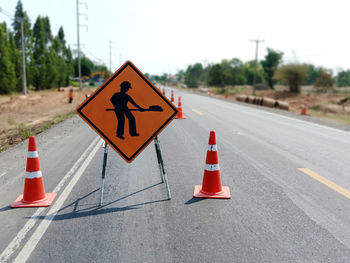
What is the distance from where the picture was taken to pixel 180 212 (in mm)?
4137

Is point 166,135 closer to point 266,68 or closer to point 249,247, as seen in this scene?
point 249,247

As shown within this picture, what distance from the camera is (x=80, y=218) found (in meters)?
3.95

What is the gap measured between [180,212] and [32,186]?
2.10m

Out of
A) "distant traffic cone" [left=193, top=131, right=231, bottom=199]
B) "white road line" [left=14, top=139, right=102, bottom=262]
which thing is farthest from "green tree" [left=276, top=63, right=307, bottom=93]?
"white road line" [left=14, top=139, right=102, bottom=262]

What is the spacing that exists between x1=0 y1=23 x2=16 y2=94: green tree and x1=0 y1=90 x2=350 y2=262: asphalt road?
2812cm

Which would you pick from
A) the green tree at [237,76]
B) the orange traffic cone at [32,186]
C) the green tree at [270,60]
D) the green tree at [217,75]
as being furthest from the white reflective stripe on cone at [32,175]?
the green tree at [237,76]

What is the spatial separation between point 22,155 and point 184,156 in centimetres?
370

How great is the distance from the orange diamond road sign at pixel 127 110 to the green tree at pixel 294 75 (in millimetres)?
46066

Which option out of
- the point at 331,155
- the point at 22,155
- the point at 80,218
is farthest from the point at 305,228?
the point at 22,155

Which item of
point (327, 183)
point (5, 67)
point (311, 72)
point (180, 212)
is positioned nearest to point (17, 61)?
point (5, 67)

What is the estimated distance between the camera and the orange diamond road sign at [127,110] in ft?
15.2

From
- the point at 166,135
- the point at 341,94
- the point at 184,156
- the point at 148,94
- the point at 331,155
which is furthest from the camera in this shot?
the point at 341,94

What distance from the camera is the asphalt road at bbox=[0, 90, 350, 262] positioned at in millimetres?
3189

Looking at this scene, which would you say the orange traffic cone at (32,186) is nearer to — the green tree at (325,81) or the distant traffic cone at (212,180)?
the distant traffic cone at (212,180)
